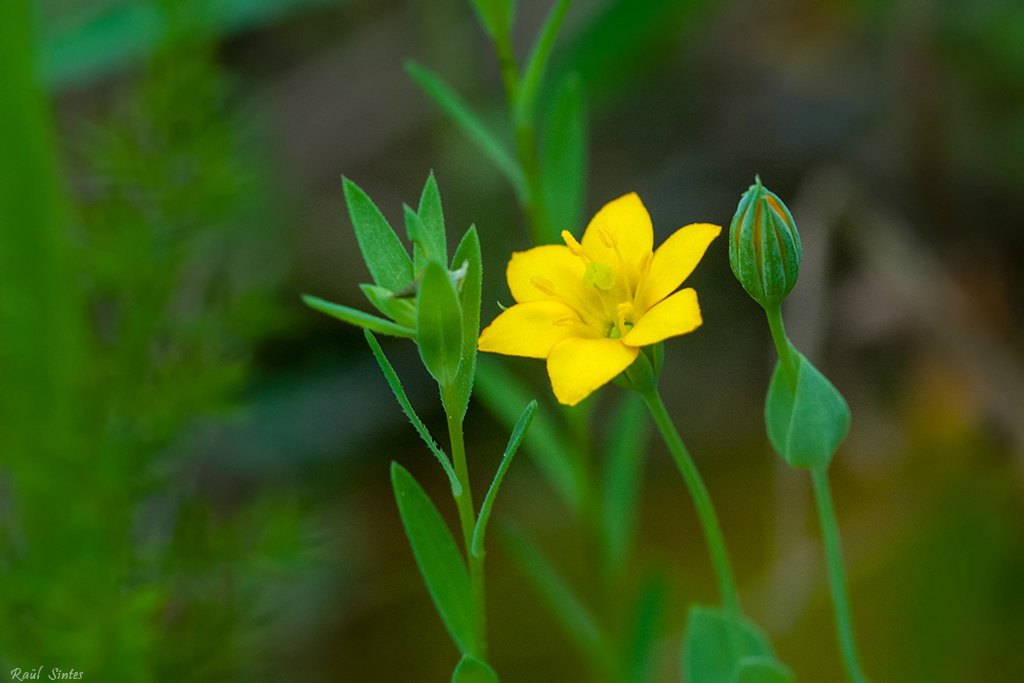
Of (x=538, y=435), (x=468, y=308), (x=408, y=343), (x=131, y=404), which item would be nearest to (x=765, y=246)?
(x=468, y=308)

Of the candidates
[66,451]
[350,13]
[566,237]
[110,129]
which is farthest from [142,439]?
[350,13]

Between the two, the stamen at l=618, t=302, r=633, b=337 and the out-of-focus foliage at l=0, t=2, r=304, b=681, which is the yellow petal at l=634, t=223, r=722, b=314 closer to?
the stamen at l=618, t=302, r=633, b=337

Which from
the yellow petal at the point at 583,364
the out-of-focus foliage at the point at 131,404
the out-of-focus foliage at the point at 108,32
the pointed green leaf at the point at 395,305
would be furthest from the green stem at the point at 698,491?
the out-of-focus foliage at the point at 108,32

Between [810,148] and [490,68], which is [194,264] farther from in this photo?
[810,148]

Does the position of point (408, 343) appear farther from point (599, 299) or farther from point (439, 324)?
point (439, 324)

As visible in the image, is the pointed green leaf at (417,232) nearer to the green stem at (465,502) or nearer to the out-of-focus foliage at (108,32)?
the green stem at (465,502)

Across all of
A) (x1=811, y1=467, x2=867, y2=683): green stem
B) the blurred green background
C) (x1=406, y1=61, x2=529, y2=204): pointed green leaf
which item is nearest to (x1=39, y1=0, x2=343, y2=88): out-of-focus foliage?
the blurred green background

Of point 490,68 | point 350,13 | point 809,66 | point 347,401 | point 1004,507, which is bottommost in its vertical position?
point 1004,507
